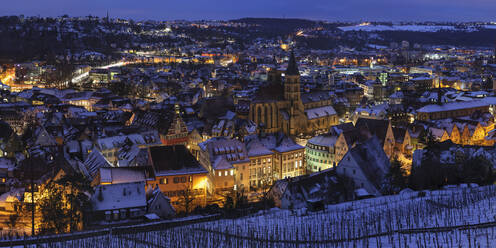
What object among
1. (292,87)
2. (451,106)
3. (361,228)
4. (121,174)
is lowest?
(361,228)

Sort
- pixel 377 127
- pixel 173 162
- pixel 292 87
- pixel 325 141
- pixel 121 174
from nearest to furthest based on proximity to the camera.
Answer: pixel 121 174
pixel 173 162
pixel 325 141
pixel 377 127
pixel 292 87

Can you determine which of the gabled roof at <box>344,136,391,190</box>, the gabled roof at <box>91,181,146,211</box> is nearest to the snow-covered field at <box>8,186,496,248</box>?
the gabled roof at <box>344,136,391,190</box>

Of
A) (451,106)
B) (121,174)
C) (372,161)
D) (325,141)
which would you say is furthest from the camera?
(451,106)

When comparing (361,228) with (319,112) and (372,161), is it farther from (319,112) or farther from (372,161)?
(319,112)

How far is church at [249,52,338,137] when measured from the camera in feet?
237

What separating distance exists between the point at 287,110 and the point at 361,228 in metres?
51.0

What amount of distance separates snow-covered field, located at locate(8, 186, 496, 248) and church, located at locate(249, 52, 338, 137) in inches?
1581

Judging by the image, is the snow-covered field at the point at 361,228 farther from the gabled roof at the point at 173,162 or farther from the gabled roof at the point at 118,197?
the gabled roof at the point at 173,162

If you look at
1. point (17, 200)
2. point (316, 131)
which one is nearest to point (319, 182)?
point (17, 200)

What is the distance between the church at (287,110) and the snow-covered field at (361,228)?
4017cm

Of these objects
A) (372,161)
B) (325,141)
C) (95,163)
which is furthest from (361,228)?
(325,141)

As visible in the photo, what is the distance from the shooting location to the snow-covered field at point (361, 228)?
2138 cm

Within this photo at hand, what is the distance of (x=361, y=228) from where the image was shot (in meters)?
25.4

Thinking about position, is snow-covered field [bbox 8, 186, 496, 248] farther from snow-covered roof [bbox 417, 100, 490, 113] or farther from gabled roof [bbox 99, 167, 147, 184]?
snow-covered roof [bbox 417, 100, 490, 113]
